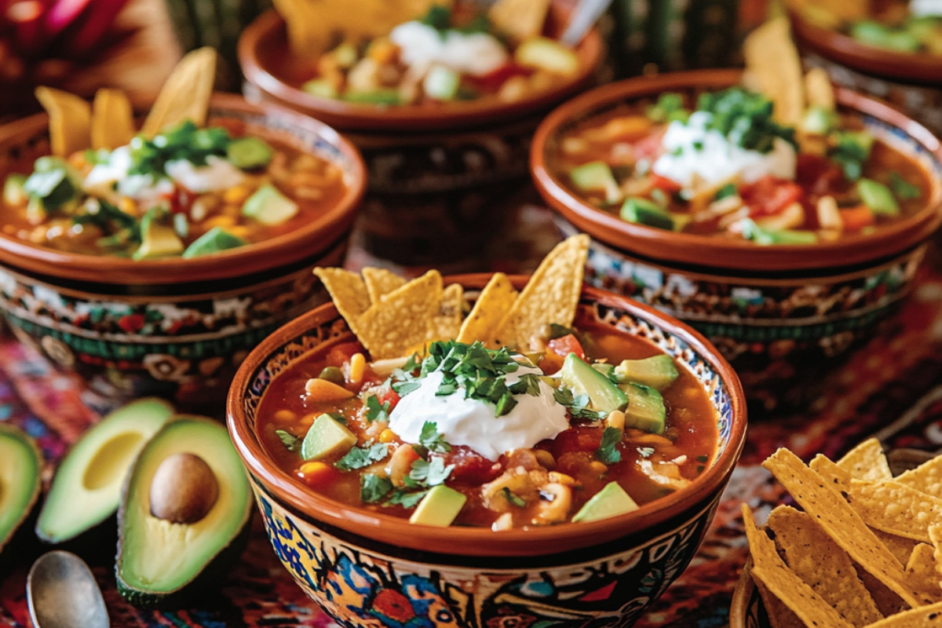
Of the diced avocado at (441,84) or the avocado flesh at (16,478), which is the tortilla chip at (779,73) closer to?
the diced avocado at (441,84)

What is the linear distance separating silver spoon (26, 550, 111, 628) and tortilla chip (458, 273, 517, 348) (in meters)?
0.93

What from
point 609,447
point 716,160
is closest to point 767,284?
point 716,160

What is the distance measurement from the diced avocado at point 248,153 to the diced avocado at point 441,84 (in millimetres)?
610

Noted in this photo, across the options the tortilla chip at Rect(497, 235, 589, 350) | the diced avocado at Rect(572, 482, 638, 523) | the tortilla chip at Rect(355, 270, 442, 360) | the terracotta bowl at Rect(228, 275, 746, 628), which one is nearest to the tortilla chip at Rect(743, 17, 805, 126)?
the tortilla chip at Rect(497, 235, 589, 350)

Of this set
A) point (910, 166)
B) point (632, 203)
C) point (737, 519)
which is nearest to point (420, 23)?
point (632, 203)

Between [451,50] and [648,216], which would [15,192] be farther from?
[648,216]

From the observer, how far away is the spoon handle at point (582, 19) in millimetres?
3683

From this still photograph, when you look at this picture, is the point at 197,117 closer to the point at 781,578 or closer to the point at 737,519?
the point at 737,519

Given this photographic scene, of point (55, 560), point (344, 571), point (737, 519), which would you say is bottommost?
point (737, 519)

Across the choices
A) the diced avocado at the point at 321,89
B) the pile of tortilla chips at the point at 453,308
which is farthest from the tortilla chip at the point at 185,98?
the pile of tortilla chips at the point at 453,308

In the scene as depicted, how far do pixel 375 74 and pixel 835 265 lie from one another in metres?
1.64

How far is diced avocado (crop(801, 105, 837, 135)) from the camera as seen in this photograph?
2984 mm

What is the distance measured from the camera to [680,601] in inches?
85.4

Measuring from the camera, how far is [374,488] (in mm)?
1737
